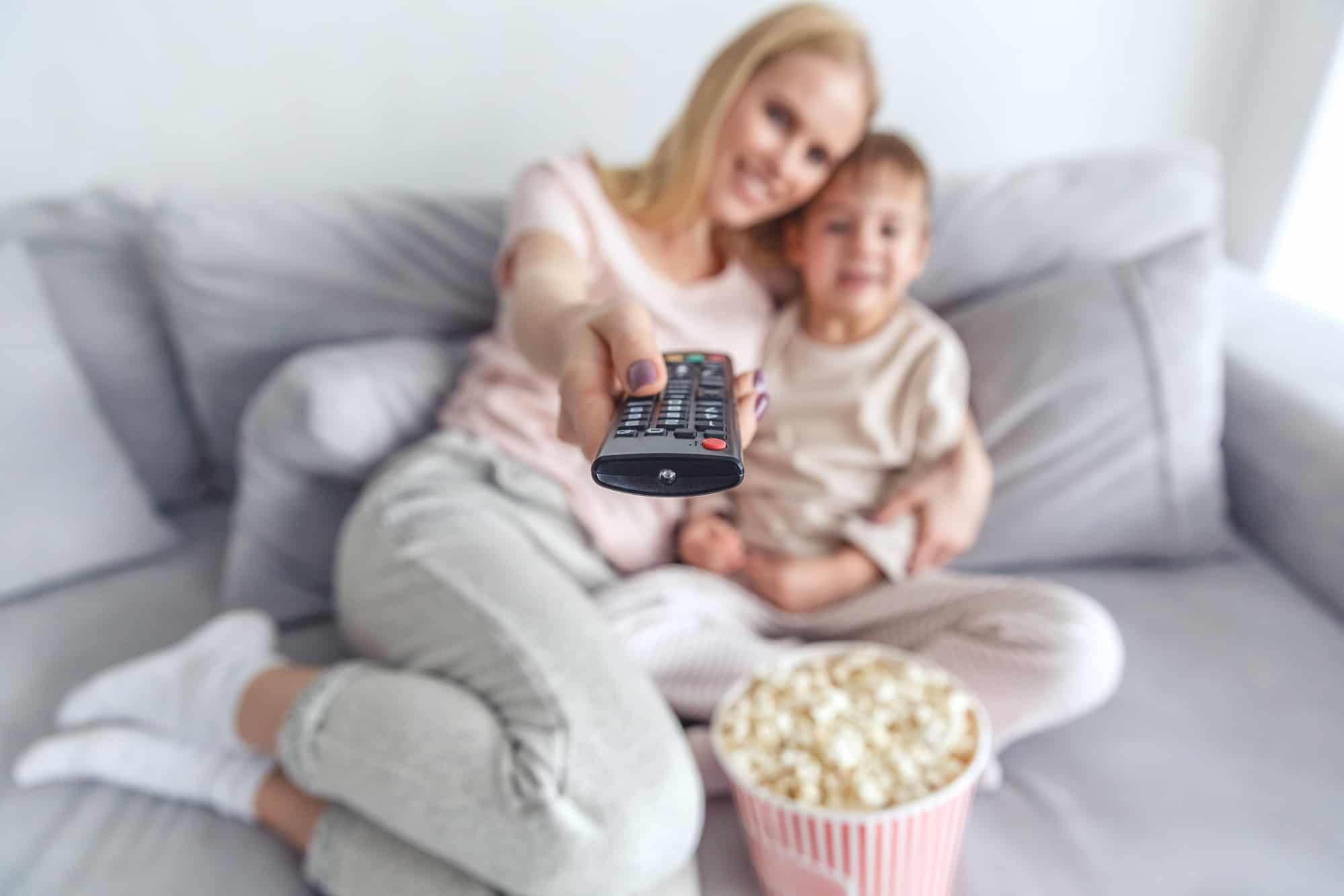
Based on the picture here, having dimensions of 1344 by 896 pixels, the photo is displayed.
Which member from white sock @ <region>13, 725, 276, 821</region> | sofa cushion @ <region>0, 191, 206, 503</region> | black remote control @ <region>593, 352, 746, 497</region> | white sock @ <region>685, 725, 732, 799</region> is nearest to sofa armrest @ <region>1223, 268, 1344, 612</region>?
white sock @ <region>685, 725, 732, 799</region>

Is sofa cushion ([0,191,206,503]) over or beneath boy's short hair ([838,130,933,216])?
beneath

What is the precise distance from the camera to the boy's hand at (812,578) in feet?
2.86

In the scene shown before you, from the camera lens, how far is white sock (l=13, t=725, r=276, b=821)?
0.76m

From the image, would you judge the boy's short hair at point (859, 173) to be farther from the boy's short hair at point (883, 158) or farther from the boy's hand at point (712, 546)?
the boy's hand at point (712, 546)

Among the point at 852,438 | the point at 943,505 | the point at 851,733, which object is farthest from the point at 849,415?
the point at 851,733

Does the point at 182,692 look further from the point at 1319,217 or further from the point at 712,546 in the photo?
the point at 1319,217

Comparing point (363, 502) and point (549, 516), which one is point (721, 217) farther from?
point (363, 502)

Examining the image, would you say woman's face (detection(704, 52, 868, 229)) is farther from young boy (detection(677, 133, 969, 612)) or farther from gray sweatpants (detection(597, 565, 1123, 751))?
gray sweatpants (detection(597, 565, 1123, 751))

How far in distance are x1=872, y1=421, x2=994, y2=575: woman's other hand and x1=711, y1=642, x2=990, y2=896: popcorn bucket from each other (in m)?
0.26

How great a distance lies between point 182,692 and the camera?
82 centimetres

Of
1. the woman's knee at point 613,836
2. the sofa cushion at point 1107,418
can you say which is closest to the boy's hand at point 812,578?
the sofa cushion at point 1107,418

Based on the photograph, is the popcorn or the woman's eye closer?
the popcorn

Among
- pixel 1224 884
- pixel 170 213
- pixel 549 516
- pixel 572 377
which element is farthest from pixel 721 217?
pixel 1224 884

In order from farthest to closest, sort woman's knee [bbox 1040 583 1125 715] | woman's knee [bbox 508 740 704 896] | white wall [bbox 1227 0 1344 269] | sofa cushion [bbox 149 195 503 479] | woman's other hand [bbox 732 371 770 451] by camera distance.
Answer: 1. white wall [bbox 1227 0 1344 269]
2. sofa cushion [bbox 149 195 503 479]
3. woman's knee [bbox 1040 583 1125 715]
4. woman's knee [bbox 508 740 704 896]
5. woman's other hand [bbox 732 371 770 451]
